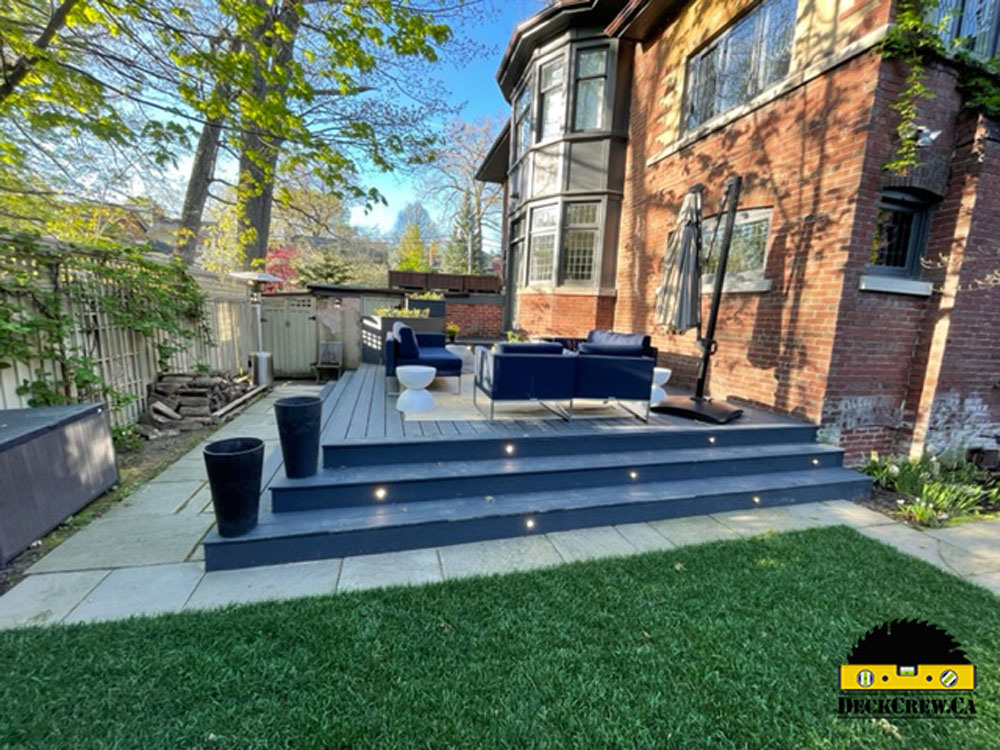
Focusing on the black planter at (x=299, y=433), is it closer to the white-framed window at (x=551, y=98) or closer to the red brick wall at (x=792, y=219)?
the red brick wall at (x=792, y=219)

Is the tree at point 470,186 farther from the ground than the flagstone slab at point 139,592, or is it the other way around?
the tree at point 470,186

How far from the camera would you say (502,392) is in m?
4.22

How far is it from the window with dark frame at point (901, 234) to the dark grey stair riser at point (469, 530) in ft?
8.54

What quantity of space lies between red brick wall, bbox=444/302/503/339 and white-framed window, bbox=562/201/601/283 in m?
3.18

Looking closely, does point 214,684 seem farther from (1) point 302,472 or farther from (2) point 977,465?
(2) point 977,465

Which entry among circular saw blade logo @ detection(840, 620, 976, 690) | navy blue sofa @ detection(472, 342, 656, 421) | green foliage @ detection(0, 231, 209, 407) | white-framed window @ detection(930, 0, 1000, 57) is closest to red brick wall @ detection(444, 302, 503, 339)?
green foliage @ detection(0, 231, 209, 407)

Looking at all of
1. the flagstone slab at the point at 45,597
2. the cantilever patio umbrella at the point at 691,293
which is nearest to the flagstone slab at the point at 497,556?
the flagstone slab at the point at 45,597

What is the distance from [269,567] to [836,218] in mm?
6173

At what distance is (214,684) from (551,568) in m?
1.90

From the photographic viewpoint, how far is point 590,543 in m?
3.23

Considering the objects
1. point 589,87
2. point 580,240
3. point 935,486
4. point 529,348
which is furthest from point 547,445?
point 589,87

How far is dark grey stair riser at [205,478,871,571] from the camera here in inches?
108

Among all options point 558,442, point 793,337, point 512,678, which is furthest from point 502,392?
point 793,337

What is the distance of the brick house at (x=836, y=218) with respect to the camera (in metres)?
4.29
